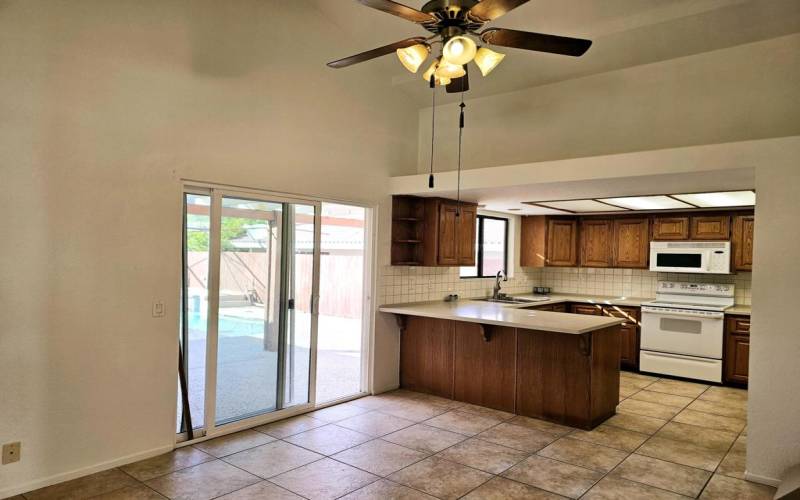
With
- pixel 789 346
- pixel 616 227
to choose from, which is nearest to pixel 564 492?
pixel 789 346

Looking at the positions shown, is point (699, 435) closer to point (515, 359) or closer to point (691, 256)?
point (515, 359)

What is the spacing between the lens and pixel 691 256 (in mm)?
6219

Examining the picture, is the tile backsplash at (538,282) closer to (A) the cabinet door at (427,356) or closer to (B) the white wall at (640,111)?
(A) the cabinet door at (427,356)

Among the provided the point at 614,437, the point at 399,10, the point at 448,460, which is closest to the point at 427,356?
the point at 448,460

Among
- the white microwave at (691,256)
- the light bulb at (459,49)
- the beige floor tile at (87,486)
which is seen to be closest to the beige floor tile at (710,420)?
the white microwave at (691,256)

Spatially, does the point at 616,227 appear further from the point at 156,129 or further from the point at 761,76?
the point at 156,129

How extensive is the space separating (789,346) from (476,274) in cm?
396

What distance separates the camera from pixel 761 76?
3824 millimetres

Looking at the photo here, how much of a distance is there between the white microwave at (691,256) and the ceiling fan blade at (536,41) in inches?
180

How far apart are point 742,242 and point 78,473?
22.0 feet

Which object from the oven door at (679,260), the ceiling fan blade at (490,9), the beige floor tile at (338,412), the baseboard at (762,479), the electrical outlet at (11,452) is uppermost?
the ceiling fan blade at (490,9)

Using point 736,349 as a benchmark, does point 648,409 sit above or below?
below

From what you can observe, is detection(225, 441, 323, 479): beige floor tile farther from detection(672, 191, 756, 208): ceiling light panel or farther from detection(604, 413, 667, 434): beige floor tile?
detection(672, 191, 756, 208): ceiling light panel

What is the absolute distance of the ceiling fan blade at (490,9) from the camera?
2221 millimetres
